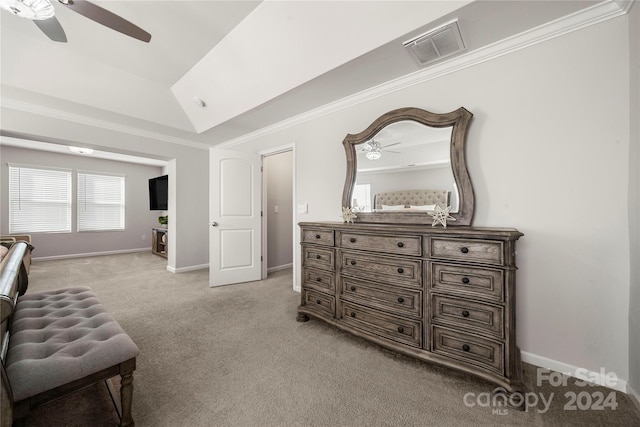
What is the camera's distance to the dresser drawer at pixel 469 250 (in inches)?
62.2

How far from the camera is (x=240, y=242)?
4.00 meters

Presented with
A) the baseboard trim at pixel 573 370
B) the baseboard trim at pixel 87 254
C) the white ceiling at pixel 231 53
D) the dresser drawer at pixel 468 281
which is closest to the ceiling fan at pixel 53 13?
the white ceiling at pixel 231 53

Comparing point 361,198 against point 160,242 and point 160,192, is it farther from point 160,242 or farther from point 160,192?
point 160,242

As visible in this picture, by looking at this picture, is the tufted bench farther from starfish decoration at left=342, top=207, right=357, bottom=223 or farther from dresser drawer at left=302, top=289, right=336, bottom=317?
starfish decoration at left=342, top=207, right=357, bottom=223

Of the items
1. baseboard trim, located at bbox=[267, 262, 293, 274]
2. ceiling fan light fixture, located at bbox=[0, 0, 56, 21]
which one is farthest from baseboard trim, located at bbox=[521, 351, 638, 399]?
ceiling fan light fixture, located at bbox=[0, 0, 56, 21]

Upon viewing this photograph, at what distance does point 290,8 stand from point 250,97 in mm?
1210

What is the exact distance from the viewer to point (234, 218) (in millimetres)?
3945

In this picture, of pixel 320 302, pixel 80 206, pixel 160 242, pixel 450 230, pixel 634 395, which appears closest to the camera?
pixel 634 395

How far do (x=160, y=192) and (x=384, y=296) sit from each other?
618 centimetres

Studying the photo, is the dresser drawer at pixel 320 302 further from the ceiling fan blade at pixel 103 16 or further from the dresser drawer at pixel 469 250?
the ceiling fan blade at pixel 103 16

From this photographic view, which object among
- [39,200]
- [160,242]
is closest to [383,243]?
[160,242]

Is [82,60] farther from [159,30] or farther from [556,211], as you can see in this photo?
[556,211]

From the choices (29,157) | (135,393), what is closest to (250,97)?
(135,393)

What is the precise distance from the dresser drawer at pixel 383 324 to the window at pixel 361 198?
101 centimetres
